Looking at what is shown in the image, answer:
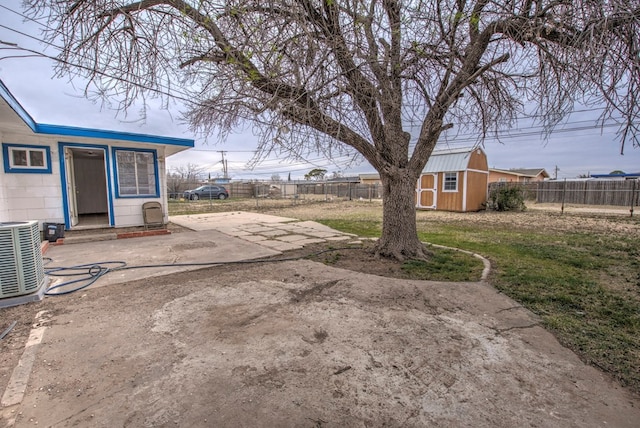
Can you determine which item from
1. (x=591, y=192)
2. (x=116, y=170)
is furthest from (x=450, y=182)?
(x=116, y=170)

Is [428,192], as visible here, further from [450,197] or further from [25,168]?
[25,168]

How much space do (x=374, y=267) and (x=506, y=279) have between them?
5.97 ft

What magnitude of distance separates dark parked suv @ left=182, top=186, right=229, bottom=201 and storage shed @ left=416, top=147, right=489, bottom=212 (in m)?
15.5

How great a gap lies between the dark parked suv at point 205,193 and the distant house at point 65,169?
44.8 feet

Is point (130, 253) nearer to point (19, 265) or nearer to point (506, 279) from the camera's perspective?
point (19, 265)

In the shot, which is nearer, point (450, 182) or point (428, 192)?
point (450, 182)

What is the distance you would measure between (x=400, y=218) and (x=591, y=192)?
1873 cm

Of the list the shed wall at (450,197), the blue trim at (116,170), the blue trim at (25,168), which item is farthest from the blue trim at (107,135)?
the shed wall at (450,197)

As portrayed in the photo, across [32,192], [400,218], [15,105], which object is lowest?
[400,218]

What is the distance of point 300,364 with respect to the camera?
2104 mm

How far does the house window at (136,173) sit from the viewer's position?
789 cm

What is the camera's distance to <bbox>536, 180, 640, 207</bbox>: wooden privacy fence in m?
15.7

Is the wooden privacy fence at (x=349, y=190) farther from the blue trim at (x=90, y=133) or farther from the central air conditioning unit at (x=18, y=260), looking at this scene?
the central air conditioning unit at (x=18, y=260)

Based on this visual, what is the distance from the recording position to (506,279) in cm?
410
